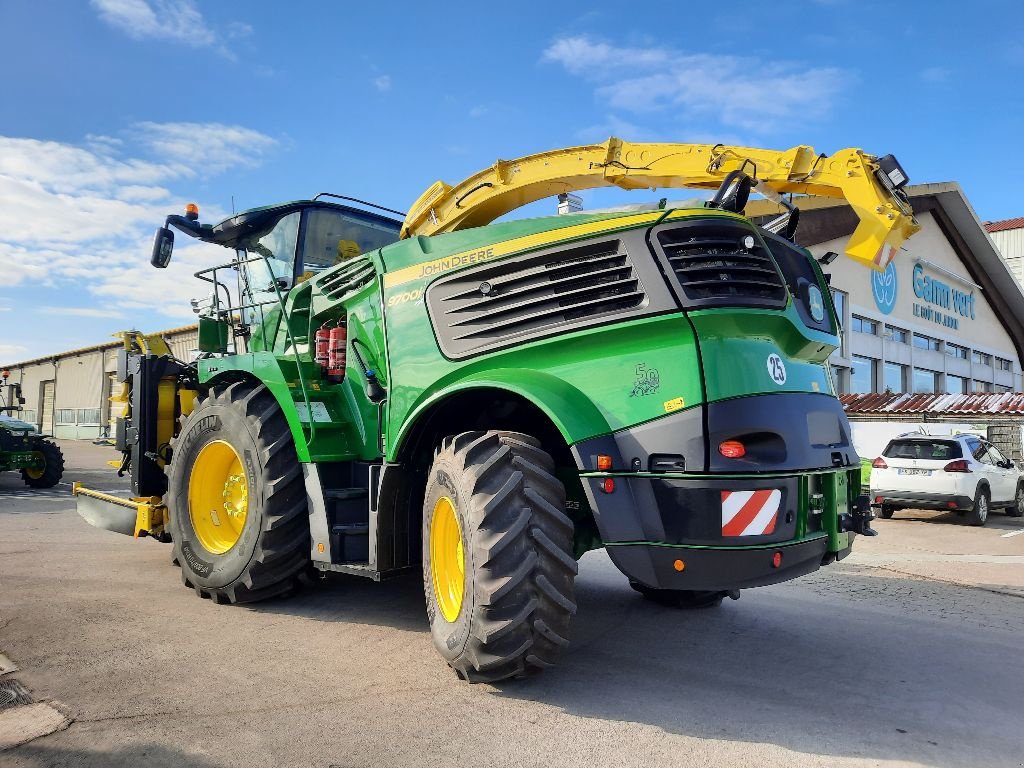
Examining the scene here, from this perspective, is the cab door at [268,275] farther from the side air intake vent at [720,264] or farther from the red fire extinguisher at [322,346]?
the side air intake vent at [720,264]

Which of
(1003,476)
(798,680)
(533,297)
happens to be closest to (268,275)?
(533,297)

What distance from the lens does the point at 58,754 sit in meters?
3.04

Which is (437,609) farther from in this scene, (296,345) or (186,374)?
(186,374)

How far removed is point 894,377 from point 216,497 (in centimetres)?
3103

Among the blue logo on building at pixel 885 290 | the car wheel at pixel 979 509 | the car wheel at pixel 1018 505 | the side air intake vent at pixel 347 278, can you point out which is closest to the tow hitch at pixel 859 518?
the side air intake vent at pixel 347 278

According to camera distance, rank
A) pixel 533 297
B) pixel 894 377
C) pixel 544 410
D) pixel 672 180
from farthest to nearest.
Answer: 1. pixel 894 377
2. pixel 672 180
3. pixel 533 297
4. pixel 544 410

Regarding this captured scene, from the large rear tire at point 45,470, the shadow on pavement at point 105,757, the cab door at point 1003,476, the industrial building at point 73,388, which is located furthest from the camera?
the industrial building at point 73,388

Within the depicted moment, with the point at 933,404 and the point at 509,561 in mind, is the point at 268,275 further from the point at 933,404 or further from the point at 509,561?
the point at 933,404

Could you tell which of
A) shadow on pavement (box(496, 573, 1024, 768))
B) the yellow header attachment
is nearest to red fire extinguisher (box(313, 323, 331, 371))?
the yellow header attachment

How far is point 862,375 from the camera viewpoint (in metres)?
29.3

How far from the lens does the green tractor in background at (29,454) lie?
15203mm

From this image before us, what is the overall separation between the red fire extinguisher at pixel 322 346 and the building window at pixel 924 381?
107 feet

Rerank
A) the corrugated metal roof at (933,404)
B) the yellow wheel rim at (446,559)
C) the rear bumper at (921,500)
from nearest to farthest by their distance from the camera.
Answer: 1. the yellow wheel rim at (446,559)
2. the rear bumper at (921,500)
3. the corrugated metal roof at (933,404)

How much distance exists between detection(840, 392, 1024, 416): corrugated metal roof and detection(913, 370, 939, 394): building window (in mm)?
9029
